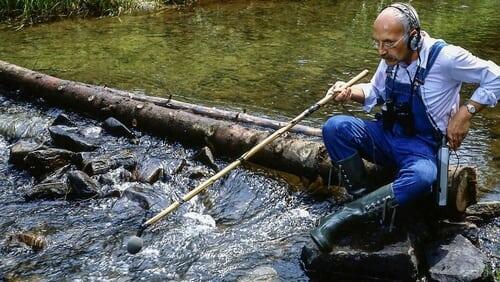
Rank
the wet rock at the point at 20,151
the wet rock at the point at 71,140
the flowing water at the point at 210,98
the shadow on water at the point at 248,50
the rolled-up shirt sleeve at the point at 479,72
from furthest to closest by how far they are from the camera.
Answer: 1. the shadow on water at the point at 248,50
2. the wet rock at the point at 71,140
3. the wet rock at the point at 20,151
4. the flowing water at the point at 210,98
5. the rolled-up shirt sleeve at the point at 479,72

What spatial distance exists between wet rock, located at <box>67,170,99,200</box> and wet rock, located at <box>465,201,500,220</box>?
3.93m

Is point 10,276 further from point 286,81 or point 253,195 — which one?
point 286,81

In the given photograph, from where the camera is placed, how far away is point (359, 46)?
42.0 feet

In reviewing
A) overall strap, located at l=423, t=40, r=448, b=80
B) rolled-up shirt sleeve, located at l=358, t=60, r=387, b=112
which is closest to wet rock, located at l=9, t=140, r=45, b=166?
rolled-up shirt sleeve, located at l=358, t=60, r=387, b=112

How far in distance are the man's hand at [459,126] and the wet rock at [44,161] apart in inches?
186

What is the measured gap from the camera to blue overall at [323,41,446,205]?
4746mm

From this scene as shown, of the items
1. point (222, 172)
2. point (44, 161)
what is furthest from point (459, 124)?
point (44, 161)

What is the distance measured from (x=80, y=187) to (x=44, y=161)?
97cm

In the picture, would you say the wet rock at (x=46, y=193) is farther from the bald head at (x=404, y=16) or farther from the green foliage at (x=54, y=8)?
the green foliage at (x=54, y=8)

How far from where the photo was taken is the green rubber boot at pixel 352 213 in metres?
4.81

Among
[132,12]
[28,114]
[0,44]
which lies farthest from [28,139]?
[132,12]

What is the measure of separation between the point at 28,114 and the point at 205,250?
17.5ft

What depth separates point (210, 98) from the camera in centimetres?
988

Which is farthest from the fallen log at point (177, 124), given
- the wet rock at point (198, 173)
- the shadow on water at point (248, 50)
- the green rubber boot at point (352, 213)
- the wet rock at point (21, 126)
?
the green rubber boot at point (352, 213)
